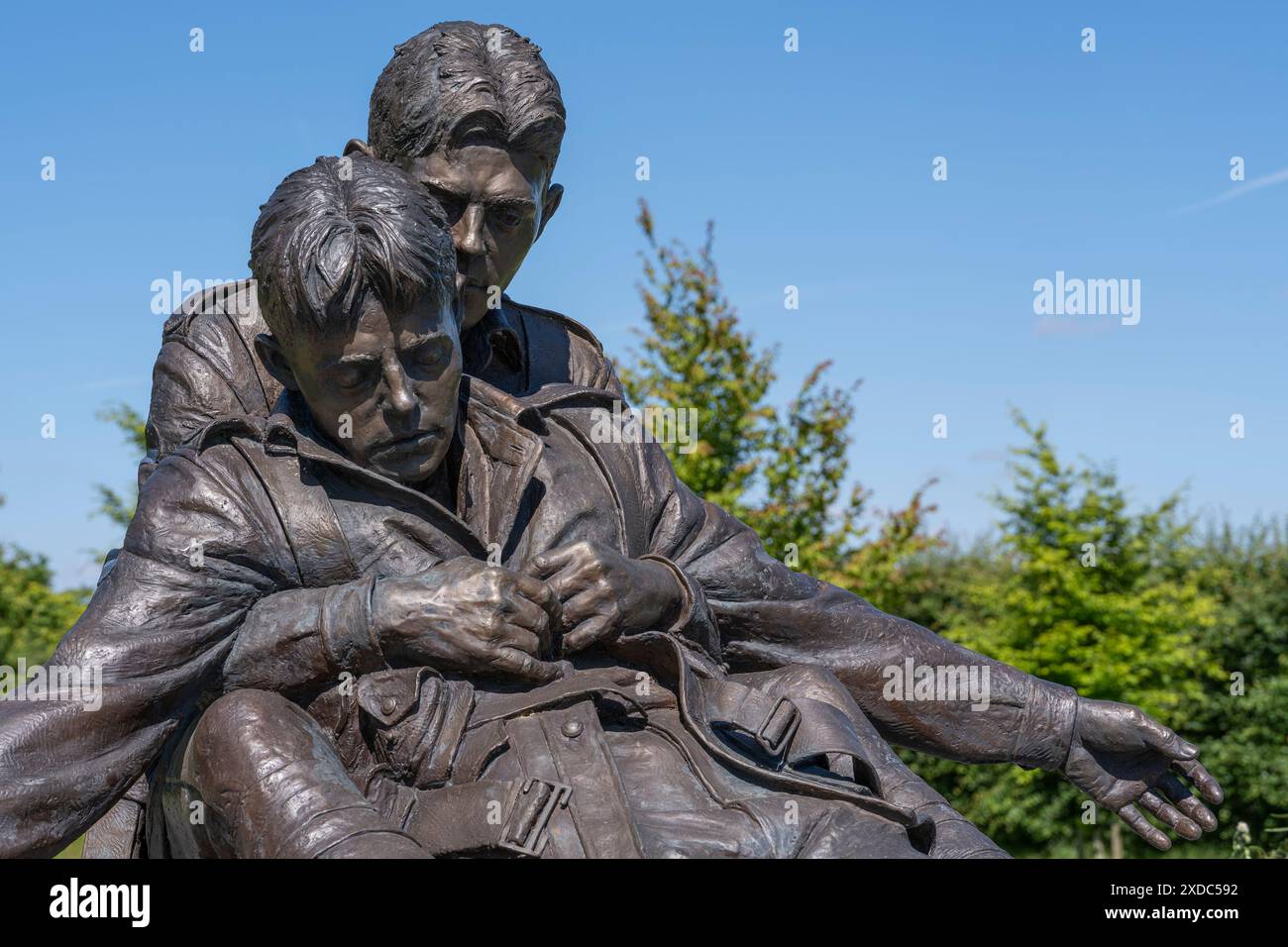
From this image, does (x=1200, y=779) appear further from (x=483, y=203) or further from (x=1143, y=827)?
(x=483, y=203)

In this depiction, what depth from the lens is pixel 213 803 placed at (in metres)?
3.63

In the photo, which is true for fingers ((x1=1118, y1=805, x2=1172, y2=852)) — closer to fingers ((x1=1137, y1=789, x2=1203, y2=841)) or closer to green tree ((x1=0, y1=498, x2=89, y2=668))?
fingers ((x1=1137, y1=789, x2=1203, y2=841))

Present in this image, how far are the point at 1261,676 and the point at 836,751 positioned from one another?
38.2 ft

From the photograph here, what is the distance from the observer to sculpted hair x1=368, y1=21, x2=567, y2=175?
431 cm

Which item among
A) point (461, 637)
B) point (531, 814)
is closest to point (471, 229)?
point (461, 637)

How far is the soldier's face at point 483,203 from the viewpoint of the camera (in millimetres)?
4348

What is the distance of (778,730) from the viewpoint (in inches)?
157

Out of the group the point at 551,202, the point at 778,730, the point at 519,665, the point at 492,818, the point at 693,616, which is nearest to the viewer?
the point at 492,818

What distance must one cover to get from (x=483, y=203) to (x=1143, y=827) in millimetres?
2603

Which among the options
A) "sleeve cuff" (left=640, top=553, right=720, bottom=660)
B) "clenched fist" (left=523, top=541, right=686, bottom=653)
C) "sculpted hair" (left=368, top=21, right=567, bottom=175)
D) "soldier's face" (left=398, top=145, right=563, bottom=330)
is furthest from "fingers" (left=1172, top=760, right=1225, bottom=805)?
"sculpted hair" (left=368, top=21, right=567, bottom=175)

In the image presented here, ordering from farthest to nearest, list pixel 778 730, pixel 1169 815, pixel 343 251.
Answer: pixel 1169 815 → pixel 778 730 → pixel 343 251

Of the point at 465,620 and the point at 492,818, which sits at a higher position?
the point at 465,620

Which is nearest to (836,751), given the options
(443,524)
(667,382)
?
(443,524)
